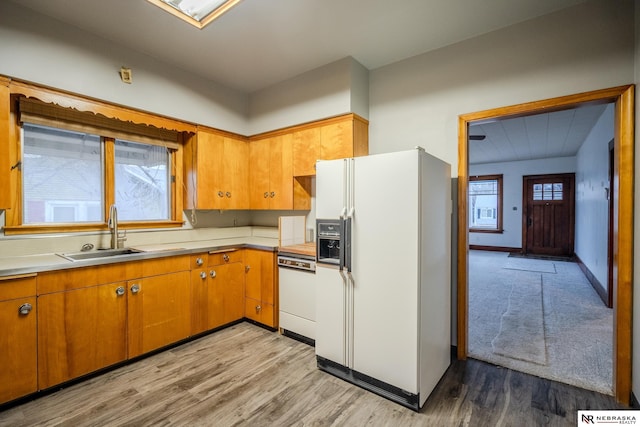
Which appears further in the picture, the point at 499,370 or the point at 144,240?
the point at 144,240

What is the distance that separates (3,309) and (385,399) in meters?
2.60

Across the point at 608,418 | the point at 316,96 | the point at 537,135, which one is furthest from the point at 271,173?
the point at 537,135

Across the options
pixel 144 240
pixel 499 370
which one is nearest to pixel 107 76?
pixel 144 240

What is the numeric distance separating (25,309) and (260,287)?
184cm

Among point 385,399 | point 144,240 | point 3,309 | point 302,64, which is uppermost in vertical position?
point 302,64

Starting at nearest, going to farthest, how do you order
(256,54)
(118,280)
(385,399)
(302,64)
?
(385,399), (118,280), (256,54), (302,64)

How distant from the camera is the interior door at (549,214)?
8.02m

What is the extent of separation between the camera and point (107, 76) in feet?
8.72

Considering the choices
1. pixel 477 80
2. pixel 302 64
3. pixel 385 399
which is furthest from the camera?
pixel 302 64

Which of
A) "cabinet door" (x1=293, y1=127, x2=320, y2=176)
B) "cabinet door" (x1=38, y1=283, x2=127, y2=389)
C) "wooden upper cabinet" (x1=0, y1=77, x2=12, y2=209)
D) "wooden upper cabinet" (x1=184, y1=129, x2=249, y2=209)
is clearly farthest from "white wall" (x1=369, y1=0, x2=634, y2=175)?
"wooden upper cabinet" (x1=0, y1=77, x2=12, y2=209)

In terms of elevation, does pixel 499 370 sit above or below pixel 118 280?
below

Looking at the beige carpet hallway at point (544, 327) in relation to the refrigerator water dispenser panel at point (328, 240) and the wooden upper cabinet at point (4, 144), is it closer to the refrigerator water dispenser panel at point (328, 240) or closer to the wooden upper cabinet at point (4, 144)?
the refrigerator water dispenser panel at point (328, 240)

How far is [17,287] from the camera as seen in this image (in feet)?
6.39

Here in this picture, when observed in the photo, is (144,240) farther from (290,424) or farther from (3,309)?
(290,424)
